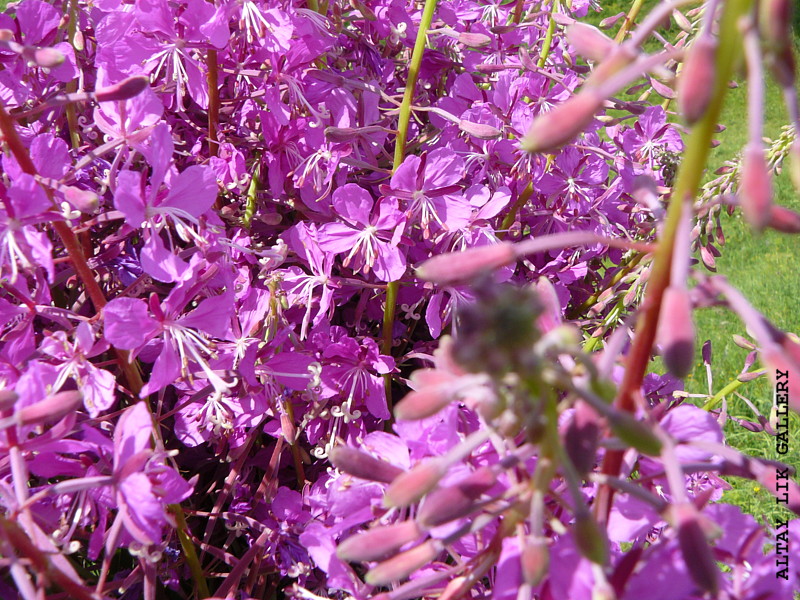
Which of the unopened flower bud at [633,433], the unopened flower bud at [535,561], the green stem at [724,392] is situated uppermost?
the unopened flower bud at [633,433]

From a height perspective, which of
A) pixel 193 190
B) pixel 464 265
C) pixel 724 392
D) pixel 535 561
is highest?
pixel 464 265

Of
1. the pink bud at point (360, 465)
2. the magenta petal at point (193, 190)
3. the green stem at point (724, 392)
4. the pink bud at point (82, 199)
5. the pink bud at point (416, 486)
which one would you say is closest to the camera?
the pink bud at point (416, 486)

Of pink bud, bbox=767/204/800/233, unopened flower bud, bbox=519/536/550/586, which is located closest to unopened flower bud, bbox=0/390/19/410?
unopened flower bud, bbox=519/536/550/586

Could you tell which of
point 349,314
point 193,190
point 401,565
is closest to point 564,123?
point 401,565

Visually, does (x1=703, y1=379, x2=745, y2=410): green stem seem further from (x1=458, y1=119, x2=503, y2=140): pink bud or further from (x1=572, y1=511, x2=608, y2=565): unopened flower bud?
→ (x1=572, y1=511, x2=608, y2=565): unopened flower bud

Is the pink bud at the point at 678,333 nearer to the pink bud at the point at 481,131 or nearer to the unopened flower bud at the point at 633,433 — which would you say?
the unopened flower bud at the point at 633,433

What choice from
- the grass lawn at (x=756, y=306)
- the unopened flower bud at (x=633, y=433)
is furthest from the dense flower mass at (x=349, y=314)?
the grass lawn at (x=756, y=306)

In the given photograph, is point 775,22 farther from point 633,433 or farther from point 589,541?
point 589,541
